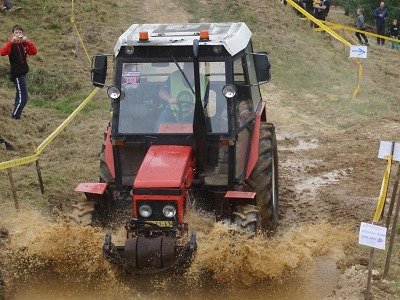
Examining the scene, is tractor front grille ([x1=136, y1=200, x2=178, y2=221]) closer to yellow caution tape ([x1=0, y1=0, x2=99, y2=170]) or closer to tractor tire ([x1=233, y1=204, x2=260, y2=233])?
tractor tire ([x1=233, y1=204, x2=260, y2=233])

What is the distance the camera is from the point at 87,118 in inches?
485

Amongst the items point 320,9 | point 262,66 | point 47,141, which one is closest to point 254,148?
point 262,66

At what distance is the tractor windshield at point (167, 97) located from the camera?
6676 millimetres

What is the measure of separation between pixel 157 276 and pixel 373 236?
2012 mm

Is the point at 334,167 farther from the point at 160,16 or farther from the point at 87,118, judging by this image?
the point at 160,16

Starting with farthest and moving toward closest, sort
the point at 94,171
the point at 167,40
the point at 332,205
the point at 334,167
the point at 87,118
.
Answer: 1. the point at 87,118
2. the point at 334,167
3. the point at 94,171
4. the point at 332,205
5. the point at 167,40

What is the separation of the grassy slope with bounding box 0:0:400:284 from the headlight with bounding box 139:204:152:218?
7.06 ft

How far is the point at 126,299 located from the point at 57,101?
780 cm

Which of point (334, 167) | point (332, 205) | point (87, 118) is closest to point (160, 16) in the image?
point (87, 118)

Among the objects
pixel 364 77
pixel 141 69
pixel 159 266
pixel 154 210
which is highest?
pixel 141 69

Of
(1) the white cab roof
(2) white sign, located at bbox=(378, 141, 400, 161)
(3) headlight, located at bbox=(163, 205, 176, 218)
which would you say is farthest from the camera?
(2) white sign, located at bbox=(378, 141, 400, 161)

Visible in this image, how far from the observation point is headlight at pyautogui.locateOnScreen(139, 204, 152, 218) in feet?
19.7

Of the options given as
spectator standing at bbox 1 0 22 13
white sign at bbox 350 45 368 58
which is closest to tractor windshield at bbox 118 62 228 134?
white sign at bbox 350 45 368 58

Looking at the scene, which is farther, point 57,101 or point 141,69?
point 57,101
